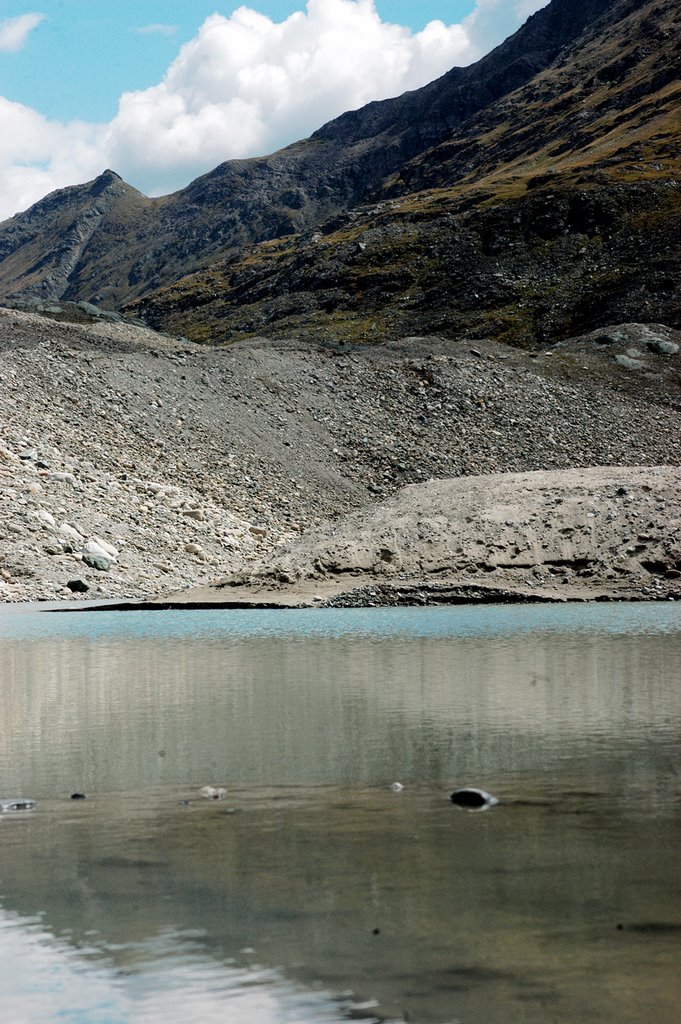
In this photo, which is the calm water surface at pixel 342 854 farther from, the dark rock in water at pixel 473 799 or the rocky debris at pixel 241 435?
A: the rocky debris at pixel 241 435

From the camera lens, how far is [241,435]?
198ft

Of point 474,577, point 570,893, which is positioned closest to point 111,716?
point 570,893

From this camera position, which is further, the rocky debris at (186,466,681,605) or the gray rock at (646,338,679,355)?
the gray rock at (646,338,679,355)

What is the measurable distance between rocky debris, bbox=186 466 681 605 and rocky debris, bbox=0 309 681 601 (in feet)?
3.26

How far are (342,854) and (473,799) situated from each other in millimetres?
1836

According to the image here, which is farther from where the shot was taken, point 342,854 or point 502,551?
point 502,551

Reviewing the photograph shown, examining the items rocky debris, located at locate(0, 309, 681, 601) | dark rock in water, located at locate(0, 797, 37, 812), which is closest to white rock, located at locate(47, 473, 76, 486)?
rocky debris, located at locate(0, 309, 681, 601)

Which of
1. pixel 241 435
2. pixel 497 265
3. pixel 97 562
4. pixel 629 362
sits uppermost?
pixel 497 265

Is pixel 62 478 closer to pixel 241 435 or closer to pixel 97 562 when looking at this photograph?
pixel 97 562

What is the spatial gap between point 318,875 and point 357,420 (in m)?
57.9

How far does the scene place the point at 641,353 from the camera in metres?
79.5

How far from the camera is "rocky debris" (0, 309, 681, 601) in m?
46.3

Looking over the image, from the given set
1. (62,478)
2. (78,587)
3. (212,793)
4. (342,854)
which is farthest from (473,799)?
(62,478)

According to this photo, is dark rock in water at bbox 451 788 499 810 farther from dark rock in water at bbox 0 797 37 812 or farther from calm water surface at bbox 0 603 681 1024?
dark rock in water at bbox 0 797 37 812
